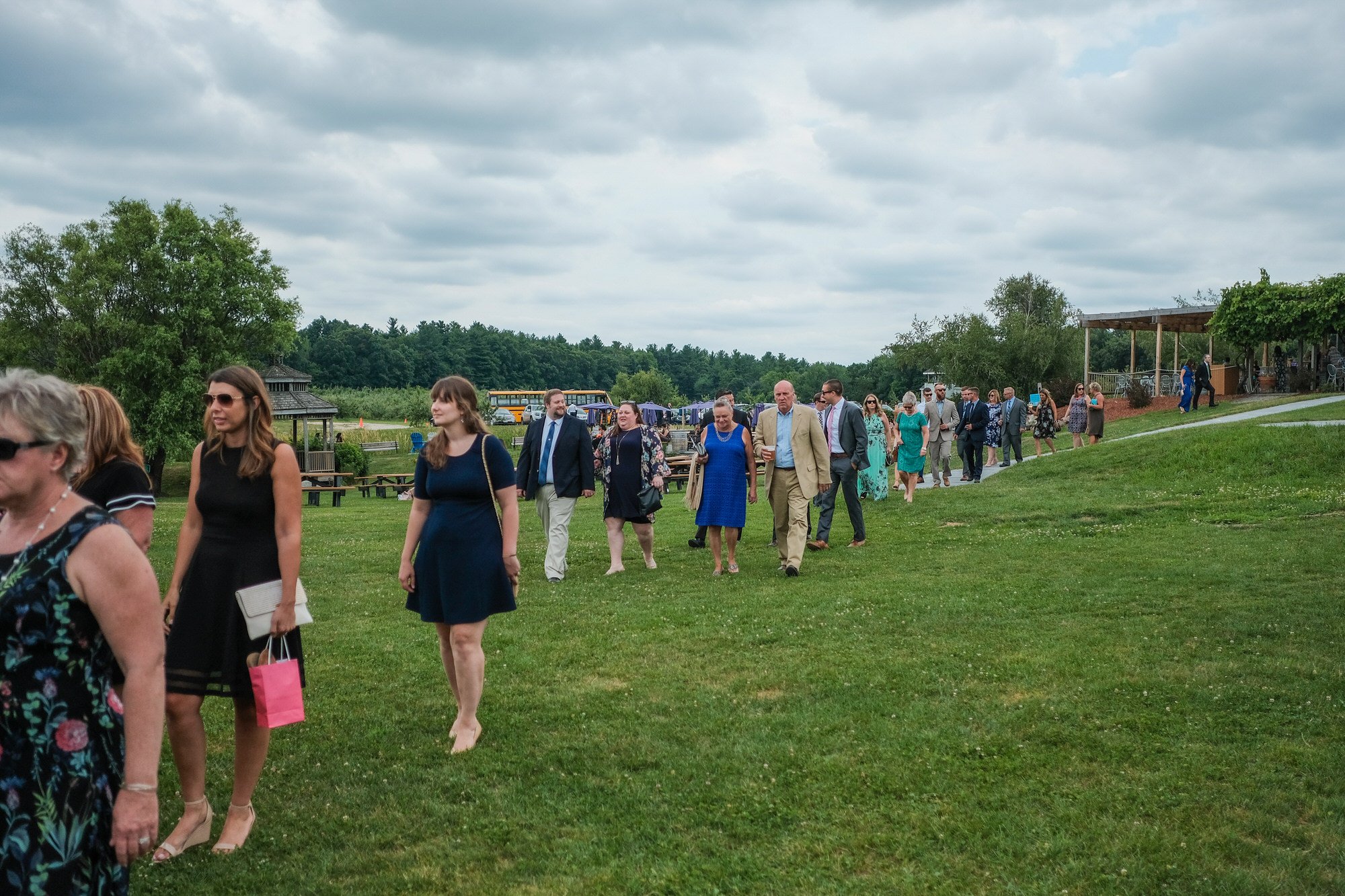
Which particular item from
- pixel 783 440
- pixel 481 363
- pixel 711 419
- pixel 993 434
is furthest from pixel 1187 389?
pixel 481 363

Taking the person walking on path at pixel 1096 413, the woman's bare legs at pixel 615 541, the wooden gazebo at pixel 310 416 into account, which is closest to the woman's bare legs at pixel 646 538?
the woman's bare legs at pixel 615 541

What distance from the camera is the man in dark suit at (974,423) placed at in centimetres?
2116

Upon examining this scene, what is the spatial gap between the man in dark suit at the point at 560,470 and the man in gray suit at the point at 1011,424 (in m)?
14.6

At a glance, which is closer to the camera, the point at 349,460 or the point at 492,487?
the point at 492,487

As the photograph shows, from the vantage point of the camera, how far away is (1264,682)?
256 inches

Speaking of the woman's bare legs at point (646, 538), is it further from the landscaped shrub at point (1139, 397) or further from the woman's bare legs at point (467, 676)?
the landscaped shrub at point (1139, 397)

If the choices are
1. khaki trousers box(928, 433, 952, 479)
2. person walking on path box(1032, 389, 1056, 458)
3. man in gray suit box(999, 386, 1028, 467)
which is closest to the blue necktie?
khaki trousers box(928, 433, 952, 479)

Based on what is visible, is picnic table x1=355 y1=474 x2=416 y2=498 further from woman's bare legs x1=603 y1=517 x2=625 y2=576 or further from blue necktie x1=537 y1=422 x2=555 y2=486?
blue necktie x1=537 y1=422 x2=555 y2=486

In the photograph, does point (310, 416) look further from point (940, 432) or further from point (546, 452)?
point (546, 452)

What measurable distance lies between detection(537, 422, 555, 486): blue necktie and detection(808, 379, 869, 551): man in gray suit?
12.2 feet

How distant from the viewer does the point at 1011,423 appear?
23.9m

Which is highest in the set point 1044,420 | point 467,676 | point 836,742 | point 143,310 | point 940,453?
point 143,310

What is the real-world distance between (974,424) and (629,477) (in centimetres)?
1132

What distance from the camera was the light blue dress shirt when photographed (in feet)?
38.1
